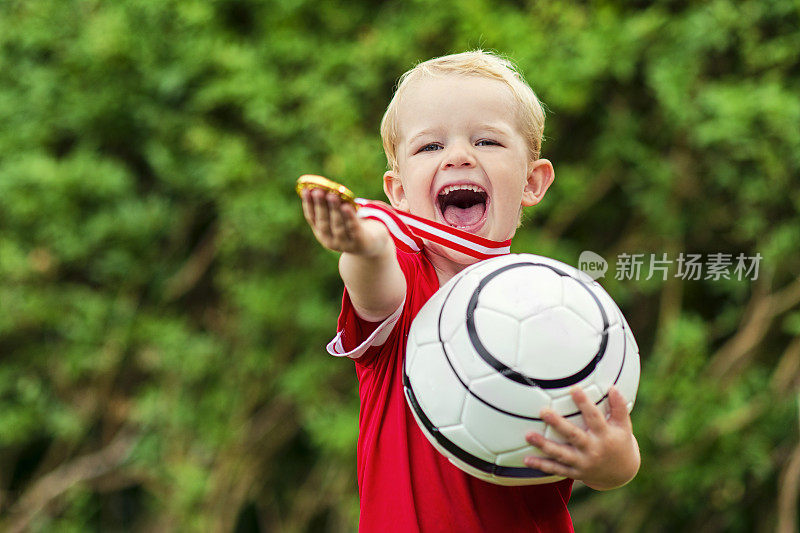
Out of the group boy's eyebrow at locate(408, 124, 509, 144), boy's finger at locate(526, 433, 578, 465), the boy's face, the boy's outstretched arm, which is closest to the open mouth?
the boy's face

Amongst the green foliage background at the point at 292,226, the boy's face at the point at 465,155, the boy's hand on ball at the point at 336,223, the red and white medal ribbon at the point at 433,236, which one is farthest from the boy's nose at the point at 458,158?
the green foliage background at the point at 292,226

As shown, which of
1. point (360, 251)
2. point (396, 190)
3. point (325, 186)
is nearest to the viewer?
point (325, 186)

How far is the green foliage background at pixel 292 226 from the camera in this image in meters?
4.22

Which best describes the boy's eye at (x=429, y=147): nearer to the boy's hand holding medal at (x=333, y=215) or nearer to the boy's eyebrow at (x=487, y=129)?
the boy's eyebrow at (x=487, y=129)

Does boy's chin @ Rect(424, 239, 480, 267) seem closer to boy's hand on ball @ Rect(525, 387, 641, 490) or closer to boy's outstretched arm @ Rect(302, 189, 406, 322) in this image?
boy's outstretched arm @ Rect(302, 189, 406, 322)

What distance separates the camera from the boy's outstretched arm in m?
1.42

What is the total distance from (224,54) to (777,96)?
9.14 feet

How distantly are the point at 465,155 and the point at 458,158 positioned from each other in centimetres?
2

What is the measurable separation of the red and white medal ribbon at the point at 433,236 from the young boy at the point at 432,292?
0.11 ft

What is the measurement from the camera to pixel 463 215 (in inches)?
71.5

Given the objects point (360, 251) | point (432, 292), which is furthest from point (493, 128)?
Answer: point (360, 251)

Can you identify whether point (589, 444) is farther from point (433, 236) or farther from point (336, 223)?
point (336, 223)

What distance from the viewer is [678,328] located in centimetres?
427

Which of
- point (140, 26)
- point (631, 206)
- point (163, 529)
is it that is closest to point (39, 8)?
point (140, 26)
